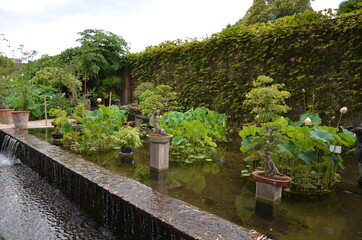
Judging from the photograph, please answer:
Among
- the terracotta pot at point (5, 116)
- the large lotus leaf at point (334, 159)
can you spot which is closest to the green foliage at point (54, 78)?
the terracotta pot at point (5, 116)

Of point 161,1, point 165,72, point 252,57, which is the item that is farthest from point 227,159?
point 165,72

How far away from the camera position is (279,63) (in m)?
5.75

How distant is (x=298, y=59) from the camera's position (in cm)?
539

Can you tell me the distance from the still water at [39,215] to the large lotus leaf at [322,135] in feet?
7.66

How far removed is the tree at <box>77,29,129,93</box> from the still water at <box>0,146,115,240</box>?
24.2 ft

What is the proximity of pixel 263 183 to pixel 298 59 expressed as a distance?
3.87 meters

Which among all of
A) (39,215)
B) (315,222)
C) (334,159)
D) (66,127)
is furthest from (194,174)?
(66,127)

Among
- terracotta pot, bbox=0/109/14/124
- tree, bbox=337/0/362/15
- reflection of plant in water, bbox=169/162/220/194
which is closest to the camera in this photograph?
reflection of plant in water, bbox=169/162/220/194

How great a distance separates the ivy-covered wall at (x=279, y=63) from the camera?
4.75m

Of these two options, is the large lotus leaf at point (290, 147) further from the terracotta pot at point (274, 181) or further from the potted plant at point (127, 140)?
the potted plant at point (127, 140)

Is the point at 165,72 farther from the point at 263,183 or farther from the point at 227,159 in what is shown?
the point at 263,183

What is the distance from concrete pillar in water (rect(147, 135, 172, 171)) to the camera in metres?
3.47

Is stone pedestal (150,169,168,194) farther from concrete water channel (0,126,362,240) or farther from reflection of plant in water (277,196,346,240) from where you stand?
reflection of plant in water (277,196,346,240)

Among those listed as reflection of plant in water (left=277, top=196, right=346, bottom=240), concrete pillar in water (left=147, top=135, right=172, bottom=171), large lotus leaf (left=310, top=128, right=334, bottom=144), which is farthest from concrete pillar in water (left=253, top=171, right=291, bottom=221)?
concrete pillar in water (left=147, top=135, right=172, bottom=171)
